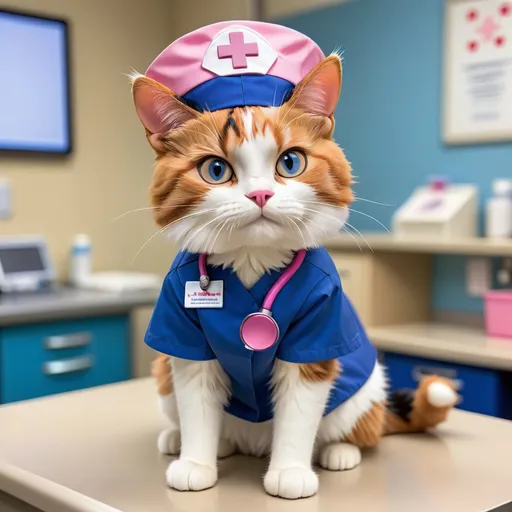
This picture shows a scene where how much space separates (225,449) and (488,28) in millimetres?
2037

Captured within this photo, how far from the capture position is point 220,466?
100 centimetres

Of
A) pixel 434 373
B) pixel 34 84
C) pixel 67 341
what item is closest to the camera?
pixel 434 373

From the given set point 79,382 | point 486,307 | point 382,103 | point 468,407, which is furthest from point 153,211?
point 382,103

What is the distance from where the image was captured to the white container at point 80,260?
3045 millimetres

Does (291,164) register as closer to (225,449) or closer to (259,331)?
(259,331)

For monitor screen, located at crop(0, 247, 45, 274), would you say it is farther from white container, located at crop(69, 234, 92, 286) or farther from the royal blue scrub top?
the royal blue scrub top

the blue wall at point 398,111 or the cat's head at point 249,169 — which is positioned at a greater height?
the blue wall at point 398,111

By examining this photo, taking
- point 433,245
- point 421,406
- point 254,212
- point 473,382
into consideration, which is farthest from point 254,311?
point 433,245

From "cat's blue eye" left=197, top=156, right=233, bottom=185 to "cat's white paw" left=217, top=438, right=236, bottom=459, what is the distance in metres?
0.41

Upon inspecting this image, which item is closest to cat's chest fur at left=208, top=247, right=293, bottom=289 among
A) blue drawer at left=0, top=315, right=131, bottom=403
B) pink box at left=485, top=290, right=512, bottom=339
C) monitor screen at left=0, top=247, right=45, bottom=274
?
pink box at left=485, top=290, right=512, bottom=339

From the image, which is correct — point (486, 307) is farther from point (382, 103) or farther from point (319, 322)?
point (319, 322)

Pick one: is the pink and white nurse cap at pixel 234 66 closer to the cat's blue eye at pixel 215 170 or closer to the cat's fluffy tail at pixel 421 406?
the cat's blue eye at pixel 215 170

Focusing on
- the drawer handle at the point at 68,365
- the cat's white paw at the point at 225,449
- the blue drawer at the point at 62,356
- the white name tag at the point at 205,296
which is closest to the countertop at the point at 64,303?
the blue drawer at the point at 62,356

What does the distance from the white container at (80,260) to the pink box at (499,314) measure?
1.65 meters
